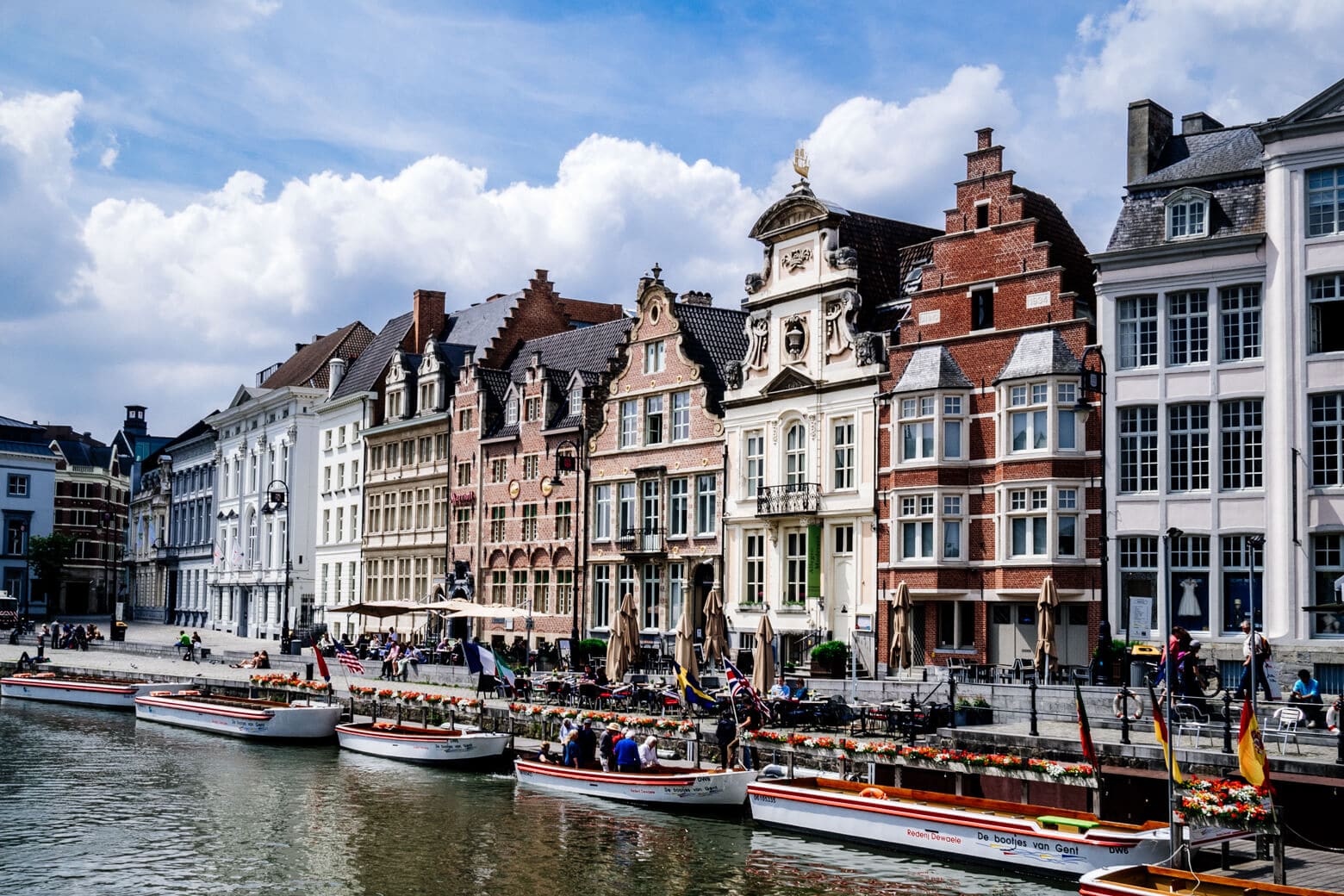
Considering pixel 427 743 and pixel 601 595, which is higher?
pixel 601 595

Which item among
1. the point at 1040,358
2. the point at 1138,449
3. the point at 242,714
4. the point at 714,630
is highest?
the point at 1040,358

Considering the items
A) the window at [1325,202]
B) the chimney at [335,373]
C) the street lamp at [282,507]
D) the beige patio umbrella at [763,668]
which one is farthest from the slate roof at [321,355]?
the window at [1325,202]

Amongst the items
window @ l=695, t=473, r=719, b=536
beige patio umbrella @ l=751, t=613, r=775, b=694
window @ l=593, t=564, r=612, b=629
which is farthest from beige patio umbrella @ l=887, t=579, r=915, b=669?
window @ l=593, t=564, r=612, b=629

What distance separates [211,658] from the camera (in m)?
65.2

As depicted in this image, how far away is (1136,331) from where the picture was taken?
38.3m

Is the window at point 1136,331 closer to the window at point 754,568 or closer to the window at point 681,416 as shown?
the window at point 754,568

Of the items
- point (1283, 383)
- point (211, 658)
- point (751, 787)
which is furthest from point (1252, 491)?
point (211, 658)

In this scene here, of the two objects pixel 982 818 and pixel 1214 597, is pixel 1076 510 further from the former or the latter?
pixel 982 818

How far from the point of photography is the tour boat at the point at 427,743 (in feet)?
112

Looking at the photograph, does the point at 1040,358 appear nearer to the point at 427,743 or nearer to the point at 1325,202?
the point at 1325,202

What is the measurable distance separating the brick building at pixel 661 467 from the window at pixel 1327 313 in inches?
791

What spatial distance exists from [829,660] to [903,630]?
3.50 meters

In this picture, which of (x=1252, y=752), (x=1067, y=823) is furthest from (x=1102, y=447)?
(x=1252, y=752)

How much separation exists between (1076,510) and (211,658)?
4122 cm
